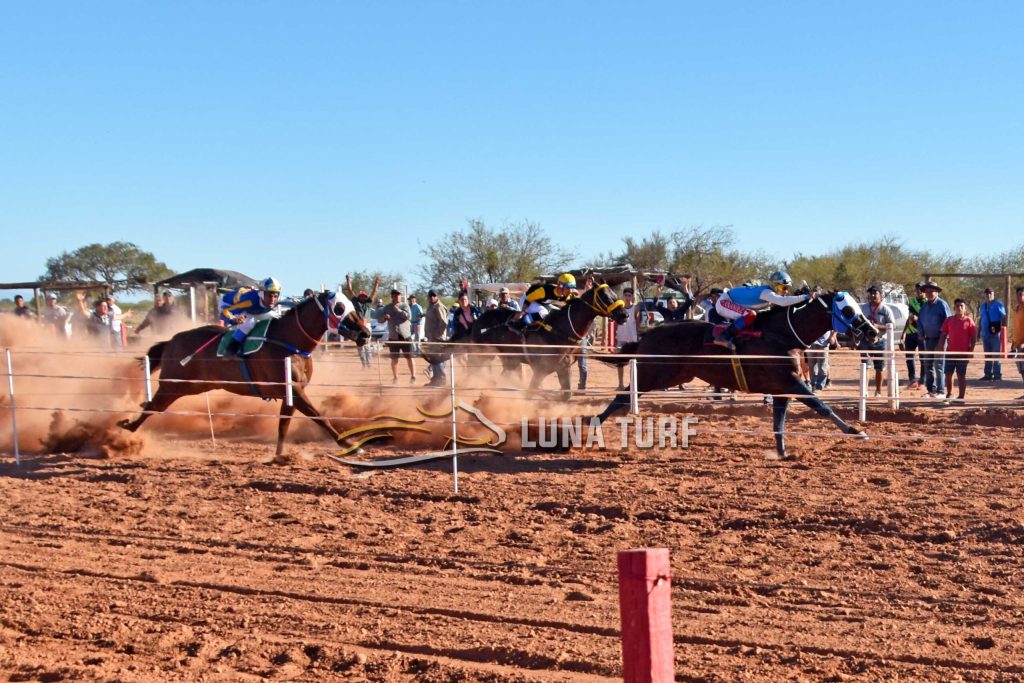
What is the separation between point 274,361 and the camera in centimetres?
1215

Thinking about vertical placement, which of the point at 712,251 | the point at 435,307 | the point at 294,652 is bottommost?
the point at 294,652

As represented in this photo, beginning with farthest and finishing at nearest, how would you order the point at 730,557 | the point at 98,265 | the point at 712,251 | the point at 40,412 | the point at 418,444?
1. the point at 98,265
2. the point at 712,251
3. the point at 40,412
4. the point at 418,444
5. the point at 730,557

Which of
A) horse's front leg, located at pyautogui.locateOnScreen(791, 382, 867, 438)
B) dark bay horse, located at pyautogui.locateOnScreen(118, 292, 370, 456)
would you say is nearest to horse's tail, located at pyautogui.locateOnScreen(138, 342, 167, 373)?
dark bay horse, located at pyautogui.locateOnScreen(118, 292, 370, 456)

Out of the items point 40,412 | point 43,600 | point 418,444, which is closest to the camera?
point 43,600

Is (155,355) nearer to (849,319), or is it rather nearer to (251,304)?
(251,304)

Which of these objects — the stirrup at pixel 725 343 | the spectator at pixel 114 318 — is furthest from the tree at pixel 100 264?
the stirrup at pixel 725 343

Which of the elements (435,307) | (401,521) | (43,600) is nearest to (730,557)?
(401,521)

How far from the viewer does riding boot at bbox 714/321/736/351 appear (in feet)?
38.6

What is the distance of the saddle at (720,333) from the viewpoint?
11742 millimetres

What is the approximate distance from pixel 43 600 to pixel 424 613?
246cm

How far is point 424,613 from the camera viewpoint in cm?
584

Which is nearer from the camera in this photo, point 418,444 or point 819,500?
point 819,500

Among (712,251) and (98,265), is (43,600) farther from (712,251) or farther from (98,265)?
(98,265)

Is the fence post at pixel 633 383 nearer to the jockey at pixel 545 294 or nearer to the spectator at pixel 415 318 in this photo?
the jockey at pixel 545 294
